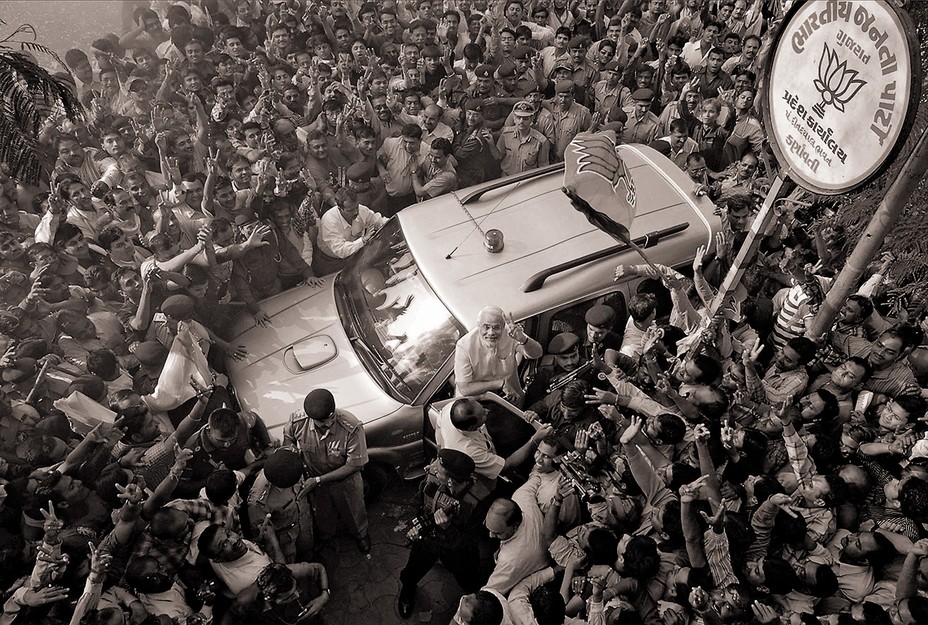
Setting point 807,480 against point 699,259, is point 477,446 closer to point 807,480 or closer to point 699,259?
point 807,480

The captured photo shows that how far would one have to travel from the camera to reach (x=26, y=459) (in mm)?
4141

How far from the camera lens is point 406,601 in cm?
460

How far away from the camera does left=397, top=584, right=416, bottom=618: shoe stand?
4566mm

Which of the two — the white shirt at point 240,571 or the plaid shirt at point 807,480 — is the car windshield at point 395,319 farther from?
the plaid shirt at point 807,480

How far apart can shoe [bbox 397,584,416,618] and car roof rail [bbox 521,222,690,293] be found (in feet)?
7.74

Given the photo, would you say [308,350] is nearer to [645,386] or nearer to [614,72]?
[645,386]

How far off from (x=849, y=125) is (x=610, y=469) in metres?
2.49

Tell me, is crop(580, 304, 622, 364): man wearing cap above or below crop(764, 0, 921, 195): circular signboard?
below

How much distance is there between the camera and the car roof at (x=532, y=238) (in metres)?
5.00

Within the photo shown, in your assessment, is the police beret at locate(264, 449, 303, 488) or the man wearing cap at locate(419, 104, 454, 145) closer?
the police beret at locate(264, 449, 303, 488)

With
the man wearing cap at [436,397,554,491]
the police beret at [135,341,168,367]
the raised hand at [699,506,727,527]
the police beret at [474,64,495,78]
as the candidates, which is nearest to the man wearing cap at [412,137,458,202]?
the police beret at [474,64,495,78]

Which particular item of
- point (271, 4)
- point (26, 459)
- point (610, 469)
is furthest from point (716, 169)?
point (271, 4)

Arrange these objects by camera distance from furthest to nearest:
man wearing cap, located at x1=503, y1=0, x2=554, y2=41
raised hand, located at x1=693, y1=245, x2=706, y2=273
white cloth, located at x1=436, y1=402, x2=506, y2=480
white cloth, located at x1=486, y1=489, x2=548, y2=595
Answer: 1. man wearing cap, located at x1=503, y1=0, x2=554, y2=41
2. raised hand, located at x1=693, y1=245, x2=706, y2=273
3. white cloth, located at x1=436, y1=402, x2=506, y2=480
4. white cloth, located at x1=486, y1=489, x2=548, y2=595

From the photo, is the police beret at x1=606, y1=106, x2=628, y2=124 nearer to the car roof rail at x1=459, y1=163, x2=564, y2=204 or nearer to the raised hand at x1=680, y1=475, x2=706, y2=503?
the car roof rail at x1=459, y1=163, x2=564, y2=204
